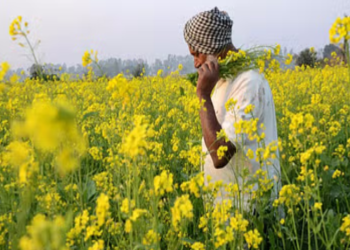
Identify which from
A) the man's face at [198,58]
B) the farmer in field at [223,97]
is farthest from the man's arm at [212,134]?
the man's face at [198,58]

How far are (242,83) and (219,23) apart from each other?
39cm

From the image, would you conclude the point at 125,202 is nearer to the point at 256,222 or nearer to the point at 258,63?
the point at 256,222

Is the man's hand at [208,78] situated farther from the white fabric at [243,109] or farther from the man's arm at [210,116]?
the white fabric at [243,109]

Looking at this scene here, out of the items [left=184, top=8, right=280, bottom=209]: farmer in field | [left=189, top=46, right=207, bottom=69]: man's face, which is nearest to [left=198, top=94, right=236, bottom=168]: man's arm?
[left=184, top=8, right=280, bottom=209]: farmer in field

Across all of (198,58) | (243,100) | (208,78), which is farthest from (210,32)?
(243,100)

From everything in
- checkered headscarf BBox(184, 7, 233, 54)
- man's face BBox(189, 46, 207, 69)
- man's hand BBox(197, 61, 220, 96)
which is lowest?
man's hand BBox(197, 61, 220, 96)

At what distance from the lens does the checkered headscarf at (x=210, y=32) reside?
2.17m

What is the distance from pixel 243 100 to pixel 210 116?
0.19m

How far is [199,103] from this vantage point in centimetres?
198

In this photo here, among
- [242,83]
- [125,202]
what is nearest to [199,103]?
[242,83]

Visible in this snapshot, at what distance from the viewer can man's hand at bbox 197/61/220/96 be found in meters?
1.99

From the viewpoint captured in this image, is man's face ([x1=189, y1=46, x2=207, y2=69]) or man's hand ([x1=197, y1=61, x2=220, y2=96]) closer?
man's hand ([x1=197, y1=61, x2=220, y2=96])

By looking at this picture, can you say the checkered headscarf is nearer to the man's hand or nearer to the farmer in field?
the farmer in field

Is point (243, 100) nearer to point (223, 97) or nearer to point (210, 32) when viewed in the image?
point (223, 97)
